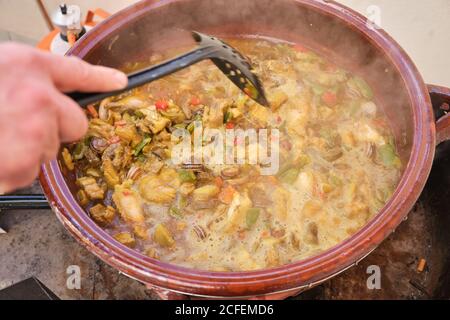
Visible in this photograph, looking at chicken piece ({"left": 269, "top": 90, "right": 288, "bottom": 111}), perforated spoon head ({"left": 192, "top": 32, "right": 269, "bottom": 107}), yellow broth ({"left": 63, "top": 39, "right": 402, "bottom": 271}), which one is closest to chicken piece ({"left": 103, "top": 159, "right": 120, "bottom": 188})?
yellow broth ({"left": 63, "top": 39, "right": 402, "bottom": 271})

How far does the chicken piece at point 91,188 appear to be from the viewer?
211 centimetres

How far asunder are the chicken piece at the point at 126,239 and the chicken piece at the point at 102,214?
0.30ft

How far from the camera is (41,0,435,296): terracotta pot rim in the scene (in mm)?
1604

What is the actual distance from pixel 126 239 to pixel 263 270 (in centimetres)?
70

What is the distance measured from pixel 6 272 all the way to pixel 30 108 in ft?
5.77

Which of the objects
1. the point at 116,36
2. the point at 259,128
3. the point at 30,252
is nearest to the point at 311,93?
the point at 259,128

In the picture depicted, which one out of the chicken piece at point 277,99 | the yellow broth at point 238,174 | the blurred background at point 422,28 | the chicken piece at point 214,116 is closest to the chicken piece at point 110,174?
the yellow broth at point 238,174

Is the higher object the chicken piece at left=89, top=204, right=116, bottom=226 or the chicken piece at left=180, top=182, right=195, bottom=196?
the chicken piece at left=180, top=182, right=195, bottom=196

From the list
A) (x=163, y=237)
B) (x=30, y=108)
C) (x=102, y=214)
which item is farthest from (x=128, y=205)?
(x=30, y=108)

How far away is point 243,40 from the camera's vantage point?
2.75 metres

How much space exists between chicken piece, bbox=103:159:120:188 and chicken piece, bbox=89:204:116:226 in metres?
0.14

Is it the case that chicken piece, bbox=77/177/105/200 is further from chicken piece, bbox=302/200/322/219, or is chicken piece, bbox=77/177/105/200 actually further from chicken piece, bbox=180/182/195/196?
chicken piece, bbox=302/200/322/219

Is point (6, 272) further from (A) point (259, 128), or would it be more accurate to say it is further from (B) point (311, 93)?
(B) point (311, 93)

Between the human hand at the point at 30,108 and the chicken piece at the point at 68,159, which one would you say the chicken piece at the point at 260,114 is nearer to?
the chicken piece at the point at 68,159
